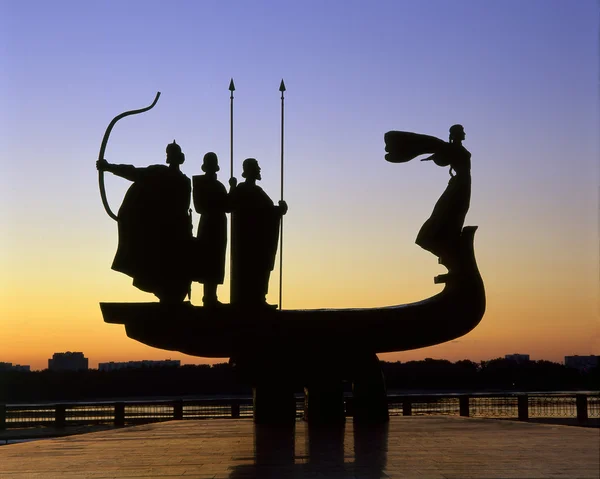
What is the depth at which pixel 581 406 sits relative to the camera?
15969 mm

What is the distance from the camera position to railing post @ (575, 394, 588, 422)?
52.3ft

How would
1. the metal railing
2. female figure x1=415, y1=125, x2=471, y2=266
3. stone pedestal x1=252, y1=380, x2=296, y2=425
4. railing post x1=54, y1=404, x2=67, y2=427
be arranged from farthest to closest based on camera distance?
railing post x1=54, y1=404, x2=67, y2=427, the metal railing, stone pedestal x1=252, y1=380, x2=296, y2=425, female figure x1=415, y1=125, x2=471, y2=266

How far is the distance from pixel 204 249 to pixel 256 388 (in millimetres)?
2145

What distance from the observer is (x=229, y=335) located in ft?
36.3

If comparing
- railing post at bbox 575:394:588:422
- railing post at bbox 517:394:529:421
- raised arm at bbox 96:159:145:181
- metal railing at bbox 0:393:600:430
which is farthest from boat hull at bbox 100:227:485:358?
railing post at bbox 517:394:529:421

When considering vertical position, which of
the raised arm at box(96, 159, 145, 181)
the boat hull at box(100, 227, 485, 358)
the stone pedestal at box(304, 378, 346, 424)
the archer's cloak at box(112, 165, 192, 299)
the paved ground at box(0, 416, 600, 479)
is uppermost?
the raised arm at box(96, 159, 145, 181)

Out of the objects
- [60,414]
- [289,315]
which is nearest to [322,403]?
[289,315]

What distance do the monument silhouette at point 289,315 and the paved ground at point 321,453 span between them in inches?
28.1

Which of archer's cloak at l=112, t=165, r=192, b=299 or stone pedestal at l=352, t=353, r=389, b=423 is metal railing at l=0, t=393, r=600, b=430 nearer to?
stone pedestal at l=352, t=353, r=389, b=423

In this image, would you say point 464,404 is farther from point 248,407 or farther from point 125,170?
point 248,407

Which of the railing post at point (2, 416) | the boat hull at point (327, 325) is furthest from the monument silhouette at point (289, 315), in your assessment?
the railing post at point (2, 416)

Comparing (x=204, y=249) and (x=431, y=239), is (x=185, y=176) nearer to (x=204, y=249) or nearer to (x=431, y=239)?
(x=204, y=249)

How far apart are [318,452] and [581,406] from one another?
9.08 meters

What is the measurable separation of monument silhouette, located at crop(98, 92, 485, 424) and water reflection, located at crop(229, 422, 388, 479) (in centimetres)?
68
